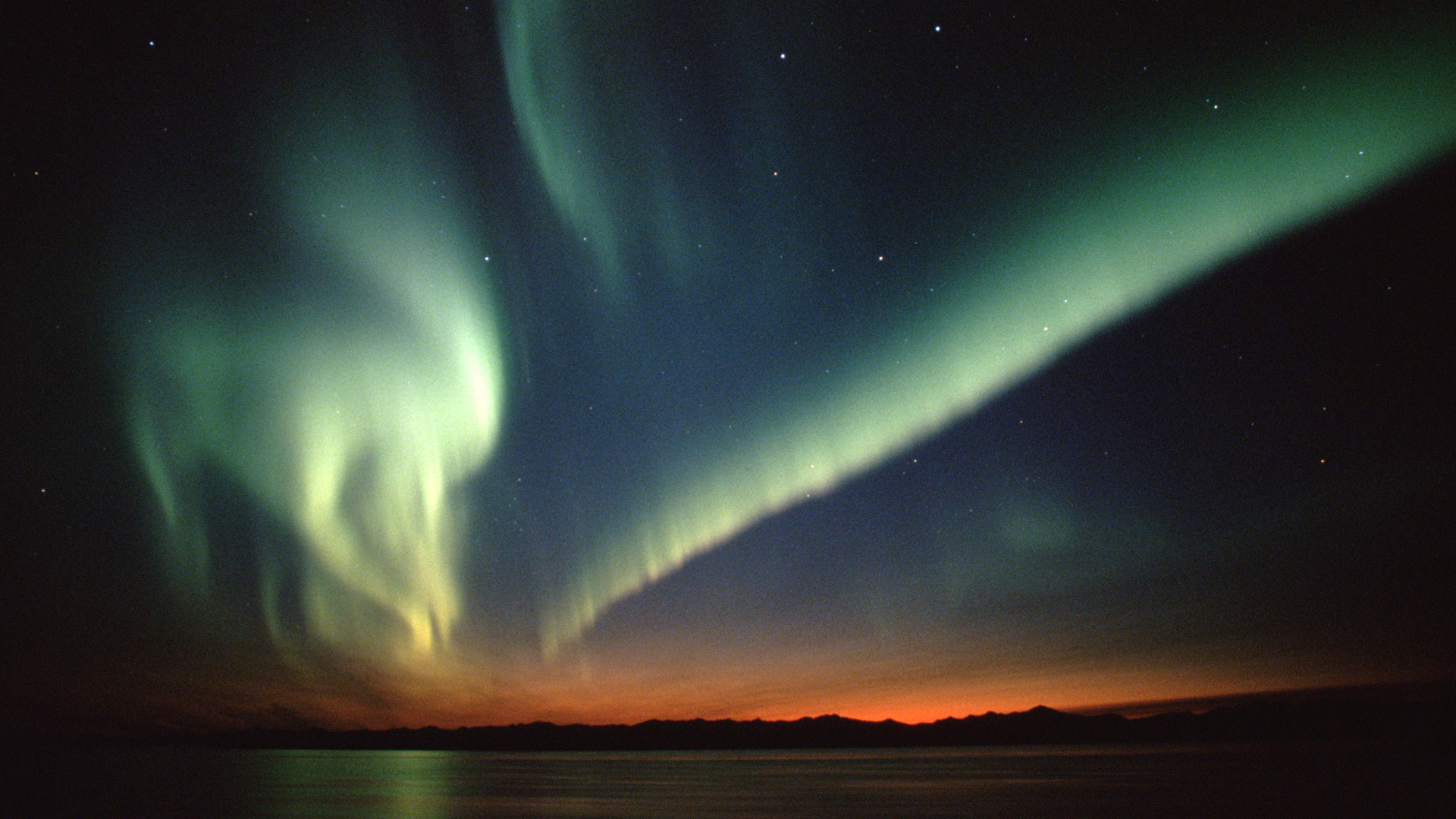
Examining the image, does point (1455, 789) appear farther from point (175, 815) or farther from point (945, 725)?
point (945, 725)

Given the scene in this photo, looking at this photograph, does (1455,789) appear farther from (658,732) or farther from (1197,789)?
(658,732)

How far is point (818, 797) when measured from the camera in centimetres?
1450

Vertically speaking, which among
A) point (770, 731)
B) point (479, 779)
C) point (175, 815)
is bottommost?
point (770, 731)

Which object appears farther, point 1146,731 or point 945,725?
point 945,725

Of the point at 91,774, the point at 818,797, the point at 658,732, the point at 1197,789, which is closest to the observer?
the point at 818,797

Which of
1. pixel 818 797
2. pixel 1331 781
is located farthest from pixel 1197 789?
pixel 818 797

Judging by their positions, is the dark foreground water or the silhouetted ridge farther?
the silhouetted ridge

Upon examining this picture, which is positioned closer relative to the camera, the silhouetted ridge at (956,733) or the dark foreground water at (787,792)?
the dark foreground water at (787,792)

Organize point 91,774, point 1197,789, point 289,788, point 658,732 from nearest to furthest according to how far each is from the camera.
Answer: point 1197,789 → point 289,788 → point 91,774 → point 658,732

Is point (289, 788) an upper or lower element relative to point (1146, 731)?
upper

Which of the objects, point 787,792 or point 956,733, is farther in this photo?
point 956,733

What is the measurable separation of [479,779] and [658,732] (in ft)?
313

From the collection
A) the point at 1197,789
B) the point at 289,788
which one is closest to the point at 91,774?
the point at 289,788

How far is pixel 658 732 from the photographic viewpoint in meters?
111
